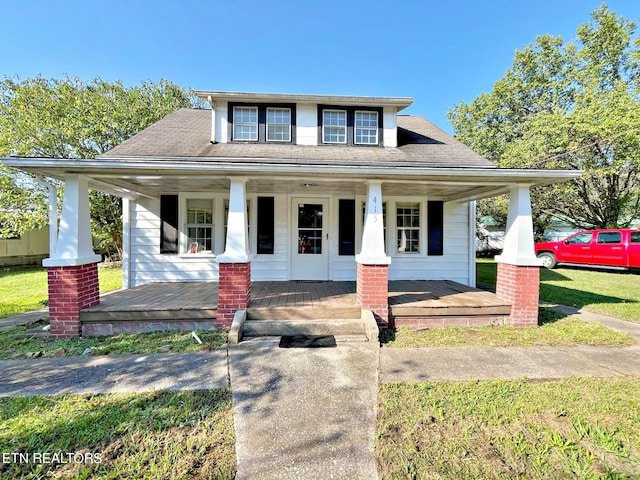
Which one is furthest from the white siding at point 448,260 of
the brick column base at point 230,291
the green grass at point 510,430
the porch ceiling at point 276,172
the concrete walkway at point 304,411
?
the green grass at point 510,430

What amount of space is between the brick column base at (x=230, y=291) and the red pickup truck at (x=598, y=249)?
43.3ft

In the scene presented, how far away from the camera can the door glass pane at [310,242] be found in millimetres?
7117

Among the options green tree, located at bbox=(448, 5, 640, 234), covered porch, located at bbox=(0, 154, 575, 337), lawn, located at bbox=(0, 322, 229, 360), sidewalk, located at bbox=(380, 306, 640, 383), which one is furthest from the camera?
green tree, located at bbox=(448, 5, 640, 234)

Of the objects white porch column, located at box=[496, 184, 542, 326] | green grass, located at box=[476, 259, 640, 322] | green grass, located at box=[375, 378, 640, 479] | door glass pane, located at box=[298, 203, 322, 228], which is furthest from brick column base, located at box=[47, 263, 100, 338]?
green grass, located at box=[476, 259, 640, 322]

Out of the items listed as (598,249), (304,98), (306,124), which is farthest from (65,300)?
(598,249)

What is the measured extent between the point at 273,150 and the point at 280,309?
3721 mm

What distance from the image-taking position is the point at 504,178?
15.6 feet

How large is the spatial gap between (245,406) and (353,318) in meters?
2.39

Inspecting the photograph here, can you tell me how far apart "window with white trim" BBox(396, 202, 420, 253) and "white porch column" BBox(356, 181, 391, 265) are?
288 centimetres

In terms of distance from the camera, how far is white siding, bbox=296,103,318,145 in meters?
6.91

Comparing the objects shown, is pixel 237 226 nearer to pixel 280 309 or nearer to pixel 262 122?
pixel 280 309

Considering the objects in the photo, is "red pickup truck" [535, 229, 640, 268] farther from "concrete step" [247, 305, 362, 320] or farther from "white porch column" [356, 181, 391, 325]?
"concrete step" [247, 305, 362, 320]

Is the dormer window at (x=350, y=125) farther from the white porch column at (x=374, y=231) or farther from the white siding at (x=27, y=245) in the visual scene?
the white siding at (x=27, y=245)

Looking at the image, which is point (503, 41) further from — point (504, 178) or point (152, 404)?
point (152, 404)
